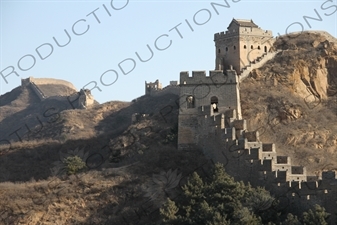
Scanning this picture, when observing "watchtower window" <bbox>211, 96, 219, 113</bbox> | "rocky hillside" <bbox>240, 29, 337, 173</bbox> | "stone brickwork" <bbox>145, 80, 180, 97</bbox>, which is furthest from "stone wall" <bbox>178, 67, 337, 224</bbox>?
"stone brickwork" <bbox>145, 80, 180, 97</bbox>

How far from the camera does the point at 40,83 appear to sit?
99.3 m

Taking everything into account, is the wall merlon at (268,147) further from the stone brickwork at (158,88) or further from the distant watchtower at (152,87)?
the distant watchtower at (152,87)

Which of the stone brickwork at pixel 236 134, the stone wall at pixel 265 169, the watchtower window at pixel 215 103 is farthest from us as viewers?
the watchtower window at pixel 215 103

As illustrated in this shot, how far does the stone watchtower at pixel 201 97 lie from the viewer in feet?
140

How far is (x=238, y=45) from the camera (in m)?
50.2

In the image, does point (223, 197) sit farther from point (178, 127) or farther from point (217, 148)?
point (178, 127)

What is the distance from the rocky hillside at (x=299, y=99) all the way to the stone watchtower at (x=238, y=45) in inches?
36.0

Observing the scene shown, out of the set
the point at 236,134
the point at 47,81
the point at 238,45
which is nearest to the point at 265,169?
the point at 236,134

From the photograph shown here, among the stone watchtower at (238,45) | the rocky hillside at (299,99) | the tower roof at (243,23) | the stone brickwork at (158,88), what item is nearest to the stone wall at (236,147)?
the rocky hillside at (299,99)

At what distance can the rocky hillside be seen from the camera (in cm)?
4550

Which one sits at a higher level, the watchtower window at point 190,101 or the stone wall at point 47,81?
the stone wall at point 47,81

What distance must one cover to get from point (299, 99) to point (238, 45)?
4427 millimetres

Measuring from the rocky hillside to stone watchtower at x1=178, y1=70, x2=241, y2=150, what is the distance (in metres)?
3.27

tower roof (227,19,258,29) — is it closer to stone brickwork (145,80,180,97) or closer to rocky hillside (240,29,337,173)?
rocky hillside (240,29,337,173)
